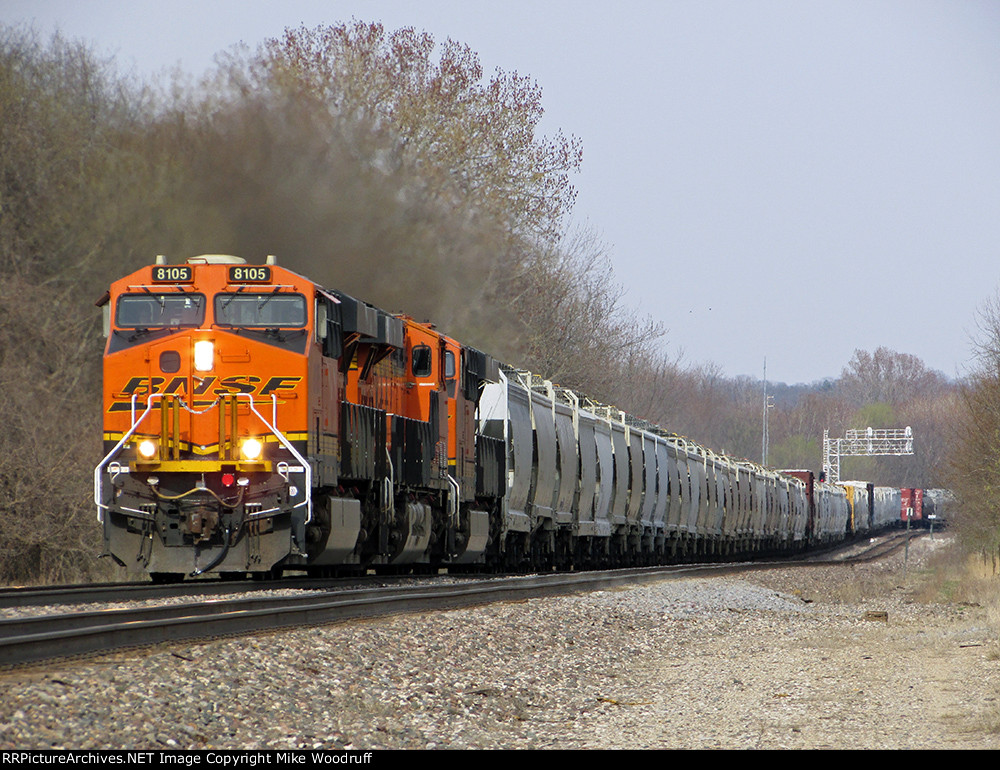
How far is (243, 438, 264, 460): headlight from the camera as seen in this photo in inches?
559

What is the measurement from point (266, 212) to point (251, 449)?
19726mm

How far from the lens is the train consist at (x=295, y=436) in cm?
1418

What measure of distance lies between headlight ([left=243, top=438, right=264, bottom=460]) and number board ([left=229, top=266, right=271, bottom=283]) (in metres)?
2.01

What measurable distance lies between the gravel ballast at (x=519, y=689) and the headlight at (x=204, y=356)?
13.6 feet

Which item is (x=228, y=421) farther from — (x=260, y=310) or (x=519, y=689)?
(x=519, y=689)

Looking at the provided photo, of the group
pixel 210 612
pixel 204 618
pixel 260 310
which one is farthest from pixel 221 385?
pixel 204 618

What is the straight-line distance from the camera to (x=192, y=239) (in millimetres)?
29625

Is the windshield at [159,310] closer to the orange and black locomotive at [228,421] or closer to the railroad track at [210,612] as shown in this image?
the orange and black locomotive at [228,421]

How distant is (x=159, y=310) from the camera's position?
14.9 m

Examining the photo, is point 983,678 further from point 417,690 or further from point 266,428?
point 266,428

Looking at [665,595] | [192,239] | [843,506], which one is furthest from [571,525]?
[843,506]

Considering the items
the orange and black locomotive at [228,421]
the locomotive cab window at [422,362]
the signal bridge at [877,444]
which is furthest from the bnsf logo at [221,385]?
the signal bridge at [877,444]

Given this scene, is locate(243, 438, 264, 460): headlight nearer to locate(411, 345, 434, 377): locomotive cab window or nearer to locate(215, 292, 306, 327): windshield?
locate(215, 292, 306, 327): windshield

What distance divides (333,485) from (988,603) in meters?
12.1
